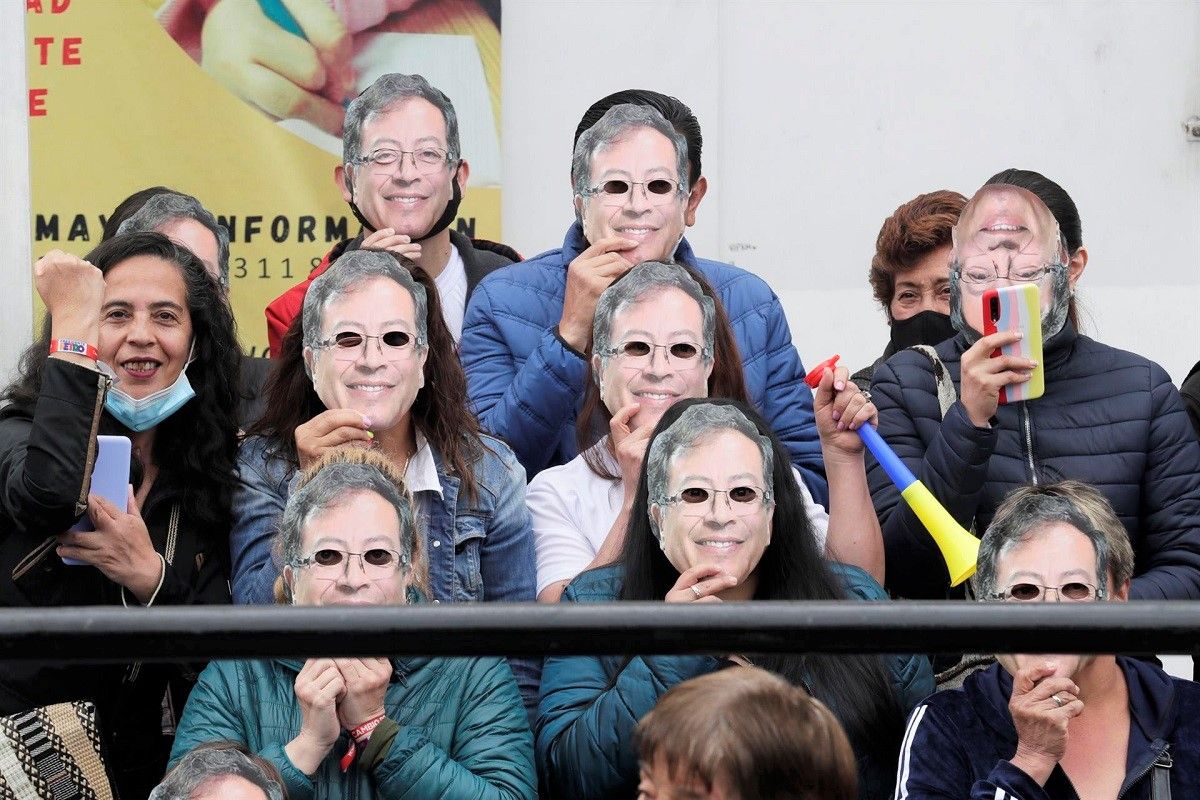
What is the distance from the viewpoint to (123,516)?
10.8 ft

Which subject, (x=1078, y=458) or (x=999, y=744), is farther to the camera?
(x=1078, y=458)

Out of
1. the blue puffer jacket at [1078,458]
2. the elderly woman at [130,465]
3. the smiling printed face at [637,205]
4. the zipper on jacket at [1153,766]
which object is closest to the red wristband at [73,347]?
the elderly woman at [130,465]

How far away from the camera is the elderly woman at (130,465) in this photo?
3.20m

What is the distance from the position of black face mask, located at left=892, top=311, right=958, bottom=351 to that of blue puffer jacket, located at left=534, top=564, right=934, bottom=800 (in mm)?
1085

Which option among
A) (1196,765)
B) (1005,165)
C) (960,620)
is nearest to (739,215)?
(1005,165)

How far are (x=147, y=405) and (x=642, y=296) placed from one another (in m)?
0.97

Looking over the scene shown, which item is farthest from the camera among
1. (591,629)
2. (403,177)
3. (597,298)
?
(403,177)

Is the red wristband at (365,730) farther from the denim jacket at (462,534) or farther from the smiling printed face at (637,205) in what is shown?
the smiling printed face at (637,205)

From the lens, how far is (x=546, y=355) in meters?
3.66

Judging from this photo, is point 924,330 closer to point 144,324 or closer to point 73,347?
point 144,324

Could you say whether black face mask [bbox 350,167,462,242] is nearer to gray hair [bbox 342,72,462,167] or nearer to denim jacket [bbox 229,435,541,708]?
gray hair [bbox 342,72,462,167]

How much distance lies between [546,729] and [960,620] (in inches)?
66.1

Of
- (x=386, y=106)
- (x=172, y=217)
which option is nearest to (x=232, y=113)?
(x=172, y=217)

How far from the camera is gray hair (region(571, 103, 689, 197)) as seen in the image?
3.95 m
